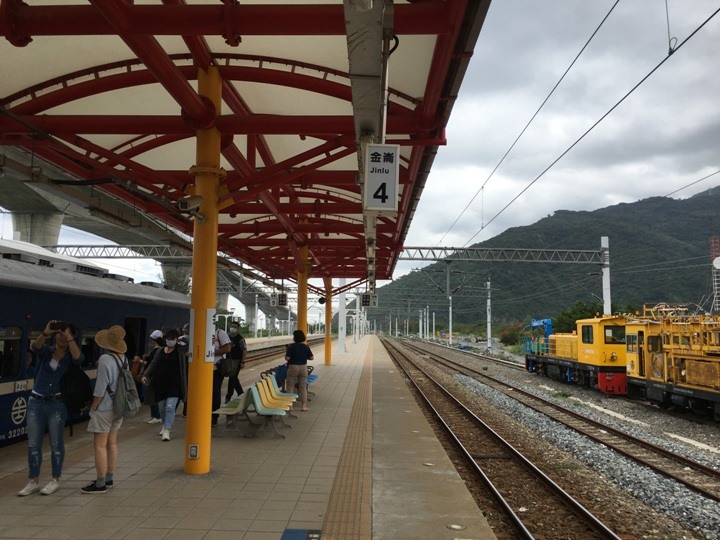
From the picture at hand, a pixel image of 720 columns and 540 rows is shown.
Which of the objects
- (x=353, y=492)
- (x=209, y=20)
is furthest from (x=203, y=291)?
(x=209, y=20)

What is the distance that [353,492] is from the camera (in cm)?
622

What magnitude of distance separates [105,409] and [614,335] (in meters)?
16.9

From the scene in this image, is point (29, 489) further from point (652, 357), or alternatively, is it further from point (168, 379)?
point (652, 357)

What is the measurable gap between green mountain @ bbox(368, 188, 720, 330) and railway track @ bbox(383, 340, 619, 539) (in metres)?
42.1

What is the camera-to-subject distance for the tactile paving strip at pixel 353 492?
5.05 metres

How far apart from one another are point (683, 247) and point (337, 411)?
3399 inches

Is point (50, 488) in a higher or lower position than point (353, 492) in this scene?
higher

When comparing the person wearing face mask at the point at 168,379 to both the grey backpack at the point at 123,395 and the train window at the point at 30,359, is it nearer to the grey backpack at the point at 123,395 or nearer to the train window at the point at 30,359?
the train window at the point at 30,359

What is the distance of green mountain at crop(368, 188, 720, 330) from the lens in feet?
221

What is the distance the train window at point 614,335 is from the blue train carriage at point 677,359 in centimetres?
178

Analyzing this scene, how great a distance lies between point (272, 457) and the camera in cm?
776

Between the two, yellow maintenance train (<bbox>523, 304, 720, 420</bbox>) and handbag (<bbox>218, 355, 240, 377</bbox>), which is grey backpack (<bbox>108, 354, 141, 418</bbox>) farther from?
yellow maintenance train (<bbox>523, 304, 720, 420</bbox>)

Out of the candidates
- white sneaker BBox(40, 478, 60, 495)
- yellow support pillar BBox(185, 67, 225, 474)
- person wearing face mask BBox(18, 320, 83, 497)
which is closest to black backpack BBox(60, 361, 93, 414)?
person wearing face mask BBox(18, 320, 83, 497)

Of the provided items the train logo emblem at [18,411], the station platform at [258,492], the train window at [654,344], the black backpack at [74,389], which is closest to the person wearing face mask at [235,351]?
the station platform at [258,492]
